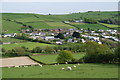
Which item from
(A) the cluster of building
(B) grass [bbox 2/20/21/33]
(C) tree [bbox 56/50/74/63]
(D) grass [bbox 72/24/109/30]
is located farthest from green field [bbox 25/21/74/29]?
(C) tree [bbox 56/50/74/63]

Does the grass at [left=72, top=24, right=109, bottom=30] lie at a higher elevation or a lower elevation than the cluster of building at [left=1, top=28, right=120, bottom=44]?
Result: higher

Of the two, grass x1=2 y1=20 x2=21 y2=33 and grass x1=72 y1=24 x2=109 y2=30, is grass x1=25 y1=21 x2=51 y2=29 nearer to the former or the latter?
grass x1=2 y1=20 x2=21 y2=33

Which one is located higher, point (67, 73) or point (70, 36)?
point (70, 36)

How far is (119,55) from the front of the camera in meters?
37.2

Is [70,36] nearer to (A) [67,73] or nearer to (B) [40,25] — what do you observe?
(B) [40,25]

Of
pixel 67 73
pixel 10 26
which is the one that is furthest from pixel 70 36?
pixel 67 73

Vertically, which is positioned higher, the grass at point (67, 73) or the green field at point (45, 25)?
the green field at point (45, 25)

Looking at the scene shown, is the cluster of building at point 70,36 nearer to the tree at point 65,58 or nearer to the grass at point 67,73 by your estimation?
the tree at point 65,58

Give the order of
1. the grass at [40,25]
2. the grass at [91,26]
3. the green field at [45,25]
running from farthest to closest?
the green field at [45,25]
the grass at [40,25]
the grass at [91,26]

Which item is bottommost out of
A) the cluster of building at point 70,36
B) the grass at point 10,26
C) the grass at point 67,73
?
the grass at point 67,73

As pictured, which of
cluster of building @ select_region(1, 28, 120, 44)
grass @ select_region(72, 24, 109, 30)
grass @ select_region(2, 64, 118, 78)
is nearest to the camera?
grass @ select_region(2, 64, 118, 78)

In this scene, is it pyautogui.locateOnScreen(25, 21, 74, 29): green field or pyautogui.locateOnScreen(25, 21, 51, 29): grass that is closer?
pyautogui.locateOnScreen(25, 21, 51, 29): grass

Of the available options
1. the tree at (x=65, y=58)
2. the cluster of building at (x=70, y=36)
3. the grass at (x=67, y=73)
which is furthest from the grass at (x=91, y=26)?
the grass at (x=67, y=73)

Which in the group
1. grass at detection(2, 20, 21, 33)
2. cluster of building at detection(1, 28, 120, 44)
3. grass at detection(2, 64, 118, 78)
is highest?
grass at detection(2, 20, 21, 33)
